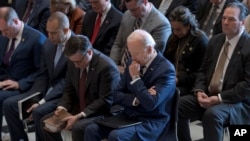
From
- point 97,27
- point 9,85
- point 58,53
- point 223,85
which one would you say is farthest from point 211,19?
point 9,85

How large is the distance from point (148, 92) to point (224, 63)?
0.79 metres

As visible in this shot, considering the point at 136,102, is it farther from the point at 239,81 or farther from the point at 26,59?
the point at 26,59

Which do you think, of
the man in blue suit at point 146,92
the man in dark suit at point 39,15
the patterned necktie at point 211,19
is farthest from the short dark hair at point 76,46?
the man in dark suit at point 39,15

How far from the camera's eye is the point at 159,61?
3.06 metres

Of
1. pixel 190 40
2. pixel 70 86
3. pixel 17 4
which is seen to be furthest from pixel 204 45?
pixel 17 4

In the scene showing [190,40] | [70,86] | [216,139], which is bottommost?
[216,139]

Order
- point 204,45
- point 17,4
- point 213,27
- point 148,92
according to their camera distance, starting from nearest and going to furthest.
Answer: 1. point 148,92
2. point 204,45
3. point 213,27
4. point 17,4

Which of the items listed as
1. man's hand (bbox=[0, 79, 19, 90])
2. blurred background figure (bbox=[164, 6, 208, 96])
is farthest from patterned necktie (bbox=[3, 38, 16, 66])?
blurred background figure (bbox=[164, 6, 208, 96])

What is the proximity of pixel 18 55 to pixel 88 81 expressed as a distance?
3.30 feet

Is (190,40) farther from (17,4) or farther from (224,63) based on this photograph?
(17,4)

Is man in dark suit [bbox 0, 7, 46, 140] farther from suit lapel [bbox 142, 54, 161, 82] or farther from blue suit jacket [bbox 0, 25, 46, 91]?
suit lapel [bbox 142, 54, 161, 82]

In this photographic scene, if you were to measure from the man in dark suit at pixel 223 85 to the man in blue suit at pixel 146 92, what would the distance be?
1.27 feet

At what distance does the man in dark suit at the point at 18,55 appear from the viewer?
4.05 m

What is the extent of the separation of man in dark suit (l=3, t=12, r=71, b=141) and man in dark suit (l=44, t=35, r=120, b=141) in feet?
0.96
